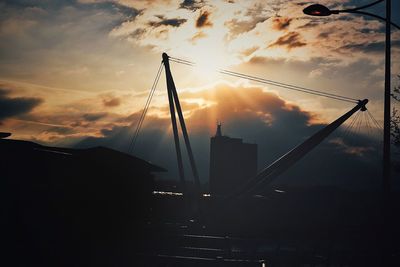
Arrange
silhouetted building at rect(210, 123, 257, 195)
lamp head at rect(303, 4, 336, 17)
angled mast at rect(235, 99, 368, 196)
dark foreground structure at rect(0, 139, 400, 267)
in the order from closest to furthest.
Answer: lamp head at rect(303, 4, 336, 17), dark foreground structure at rect(0, 139, 400, 267), angled mast at rect(235, 99, 368, 196), silhouetted building at rect(210, 123, 257, 195)

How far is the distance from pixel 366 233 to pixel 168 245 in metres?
13.8

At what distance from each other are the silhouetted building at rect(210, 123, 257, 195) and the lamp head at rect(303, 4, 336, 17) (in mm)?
72692

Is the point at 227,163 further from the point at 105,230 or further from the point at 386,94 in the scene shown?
the point at 386,94

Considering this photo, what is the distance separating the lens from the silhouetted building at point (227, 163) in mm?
85562

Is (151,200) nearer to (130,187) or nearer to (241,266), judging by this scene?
(130,187)

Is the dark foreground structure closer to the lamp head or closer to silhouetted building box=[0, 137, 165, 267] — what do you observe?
silhouetted building box=[0, 137, 165, 267]

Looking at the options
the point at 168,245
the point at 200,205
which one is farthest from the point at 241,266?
the point at 200,205

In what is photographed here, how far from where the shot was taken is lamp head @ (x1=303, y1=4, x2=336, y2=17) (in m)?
13.1

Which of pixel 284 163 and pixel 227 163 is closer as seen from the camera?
pixel 284 163

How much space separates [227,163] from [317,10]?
73.7 m

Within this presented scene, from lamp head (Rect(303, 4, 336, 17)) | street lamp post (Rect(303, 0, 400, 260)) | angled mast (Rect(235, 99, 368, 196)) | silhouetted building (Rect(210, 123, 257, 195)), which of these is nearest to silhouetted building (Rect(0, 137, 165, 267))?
street lamp post (Rect(303, 0, 400, 260))

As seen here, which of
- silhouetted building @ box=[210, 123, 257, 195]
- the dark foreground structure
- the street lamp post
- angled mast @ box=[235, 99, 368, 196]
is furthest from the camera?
silhouetted building @ box=[210, 123, 257, 195]

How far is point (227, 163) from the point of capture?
86.2 m

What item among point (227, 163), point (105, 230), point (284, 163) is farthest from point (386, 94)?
point (227, 163)
